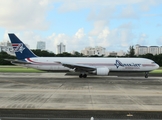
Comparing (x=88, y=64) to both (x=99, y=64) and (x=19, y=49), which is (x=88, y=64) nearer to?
(x=99, y=64)

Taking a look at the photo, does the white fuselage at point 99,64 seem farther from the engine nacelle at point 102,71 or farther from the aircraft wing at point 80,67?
the engine nacelle at point 102,71

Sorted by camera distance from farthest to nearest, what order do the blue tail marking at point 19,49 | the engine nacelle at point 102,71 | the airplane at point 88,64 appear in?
1. the blue tail marking at point 19,49
2. the airplane at point 88,64
3. the engine nacelle at point 102,71

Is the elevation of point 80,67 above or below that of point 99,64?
below

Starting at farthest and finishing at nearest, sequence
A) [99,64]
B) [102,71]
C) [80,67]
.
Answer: [99,64] → [80,67] → [102,71]

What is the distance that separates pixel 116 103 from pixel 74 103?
2.43m

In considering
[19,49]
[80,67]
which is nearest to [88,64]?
[80,67]

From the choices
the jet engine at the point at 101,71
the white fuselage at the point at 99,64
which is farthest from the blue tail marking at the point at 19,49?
the jet engine at the point at 101,71

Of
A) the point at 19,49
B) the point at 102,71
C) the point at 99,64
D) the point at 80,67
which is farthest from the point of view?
the point at 19,49

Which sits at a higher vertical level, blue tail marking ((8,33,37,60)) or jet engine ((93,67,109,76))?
blue tail marking ((8,33,37,60))

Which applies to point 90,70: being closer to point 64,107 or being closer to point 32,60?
point 32,60

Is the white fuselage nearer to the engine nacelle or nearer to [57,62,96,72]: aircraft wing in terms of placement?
[57,62,96,72]: aircraft wing

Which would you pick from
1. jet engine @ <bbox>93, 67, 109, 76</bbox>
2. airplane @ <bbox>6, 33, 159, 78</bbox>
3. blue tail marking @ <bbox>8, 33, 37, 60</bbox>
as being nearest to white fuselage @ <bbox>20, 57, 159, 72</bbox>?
airplane @ <bbox>6, 33, 159, 78</bbox>

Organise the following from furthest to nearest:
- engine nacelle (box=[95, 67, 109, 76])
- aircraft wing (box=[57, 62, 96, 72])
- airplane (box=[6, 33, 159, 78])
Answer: airplane (box=[6, 33, 159, 78])
aircraft wing (box=[57, 62, 96, 72])
engine nacelle (box=[95, 67, 109, 76])

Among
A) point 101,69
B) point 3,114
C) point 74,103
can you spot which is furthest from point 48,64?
point 3,114
